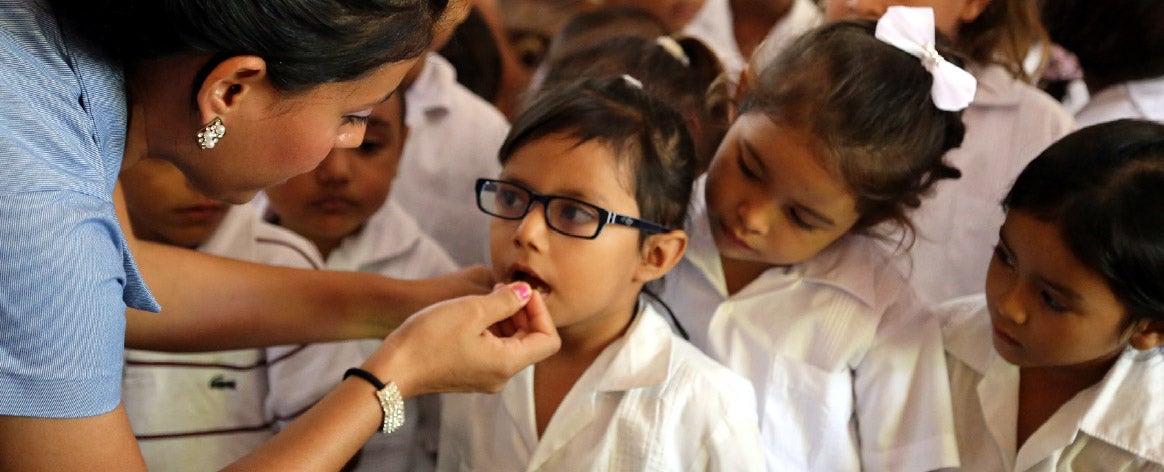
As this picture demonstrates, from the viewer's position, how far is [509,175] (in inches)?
63.3

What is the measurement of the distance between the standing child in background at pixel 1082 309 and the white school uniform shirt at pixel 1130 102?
0.75 meters

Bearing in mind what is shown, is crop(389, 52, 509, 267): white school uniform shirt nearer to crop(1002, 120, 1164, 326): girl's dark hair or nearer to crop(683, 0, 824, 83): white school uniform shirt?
crop(683, 0, 824, 83): white school uniform shirt

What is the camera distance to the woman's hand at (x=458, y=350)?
1368mm

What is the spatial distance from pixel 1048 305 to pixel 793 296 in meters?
0.44

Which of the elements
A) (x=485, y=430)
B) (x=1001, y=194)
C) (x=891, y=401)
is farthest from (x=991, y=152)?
(x=485, y=430)

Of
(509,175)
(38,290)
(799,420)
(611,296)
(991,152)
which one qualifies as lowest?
(799,420)

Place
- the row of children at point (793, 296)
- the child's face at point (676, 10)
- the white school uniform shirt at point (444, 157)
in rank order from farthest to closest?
the child's face at point (676, 10) → the white school uniform shirt at point (444, 157) → the row of children at point (793, 296)

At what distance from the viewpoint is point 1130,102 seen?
2.19 m

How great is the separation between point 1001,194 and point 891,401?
2.16 ft

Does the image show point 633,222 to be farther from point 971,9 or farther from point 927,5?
point 971,9

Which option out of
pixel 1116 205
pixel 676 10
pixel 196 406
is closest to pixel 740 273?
pixel 1116 205

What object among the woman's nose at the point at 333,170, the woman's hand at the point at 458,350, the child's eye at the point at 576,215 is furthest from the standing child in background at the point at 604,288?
the woman's nose at the point at 333,170

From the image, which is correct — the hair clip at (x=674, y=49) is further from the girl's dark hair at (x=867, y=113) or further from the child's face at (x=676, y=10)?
the child's face at (x=676, y=10)

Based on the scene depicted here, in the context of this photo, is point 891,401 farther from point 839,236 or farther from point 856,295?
point 839,236
